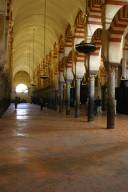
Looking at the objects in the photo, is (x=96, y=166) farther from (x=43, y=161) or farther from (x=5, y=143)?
(x=5, y=143)

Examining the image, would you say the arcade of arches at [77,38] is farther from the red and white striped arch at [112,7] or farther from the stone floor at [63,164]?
the stone floor at [63,164]

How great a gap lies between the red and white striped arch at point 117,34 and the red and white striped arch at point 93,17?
75.1 inches

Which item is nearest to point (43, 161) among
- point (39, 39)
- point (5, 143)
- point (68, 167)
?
point (68, 167)

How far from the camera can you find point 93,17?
13633 millimetres

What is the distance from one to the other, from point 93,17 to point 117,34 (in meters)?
2.56

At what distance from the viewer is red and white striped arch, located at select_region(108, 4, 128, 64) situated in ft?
37.3

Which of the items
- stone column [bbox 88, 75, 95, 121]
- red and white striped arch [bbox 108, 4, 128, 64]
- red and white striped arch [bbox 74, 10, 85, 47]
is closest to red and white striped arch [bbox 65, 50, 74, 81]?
red and white striped arch [bbox 74, 10, 85, 47]

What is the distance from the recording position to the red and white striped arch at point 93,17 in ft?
43.6

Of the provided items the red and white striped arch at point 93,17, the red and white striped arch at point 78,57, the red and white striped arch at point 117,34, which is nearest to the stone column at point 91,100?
the red and white striped arch at point 93,17

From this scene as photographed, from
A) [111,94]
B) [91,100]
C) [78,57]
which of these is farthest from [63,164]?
[78,57]

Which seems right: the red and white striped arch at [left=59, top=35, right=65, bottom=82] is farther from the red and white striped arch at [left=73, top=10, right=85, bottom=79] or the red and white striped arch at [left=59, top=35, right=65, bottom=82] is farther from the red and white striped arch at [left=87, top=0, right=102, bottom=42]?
the red and white striped arch at [left=87, top=0, right=102, bottom=42]

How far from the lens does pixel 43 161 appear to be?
5.50m

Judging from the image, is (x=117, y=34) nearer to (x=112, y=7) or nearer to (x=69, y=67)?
(x=112, y=7)

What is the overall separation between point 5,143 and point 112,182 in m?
3.75
